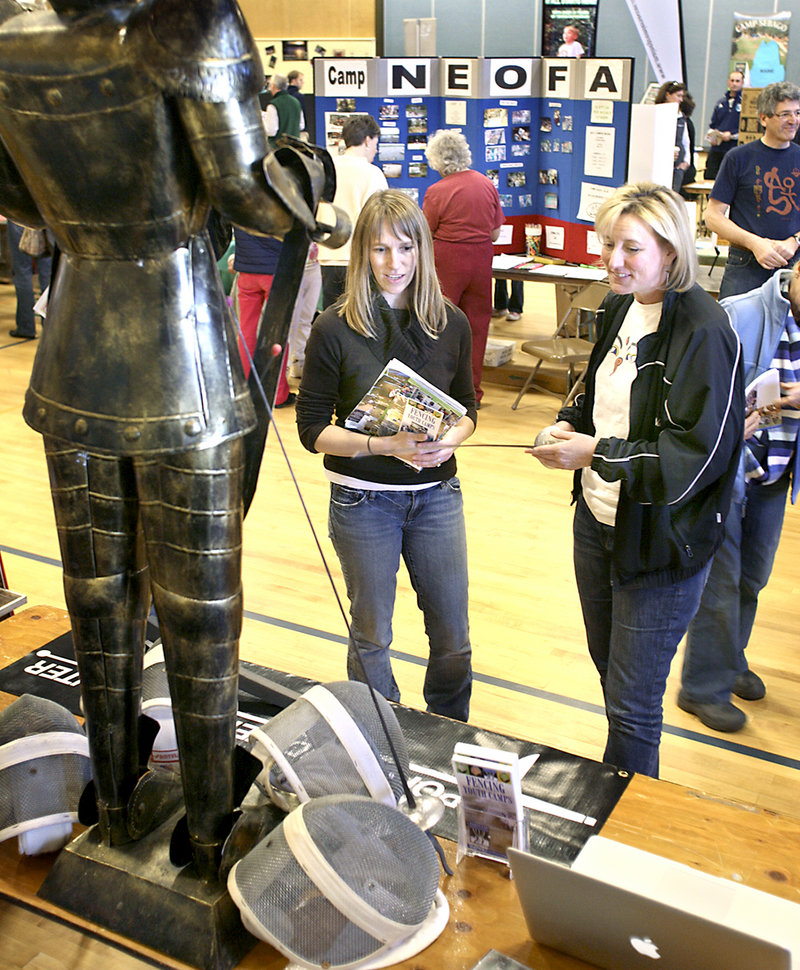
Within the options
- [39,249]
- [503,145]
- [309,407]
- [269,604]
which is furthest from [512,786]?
[503,145]

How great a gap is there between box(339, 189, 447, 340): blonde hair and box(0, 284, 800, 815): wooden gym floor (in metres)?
1.39

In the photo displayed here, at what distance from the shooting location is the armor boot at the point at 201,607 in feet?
5.75

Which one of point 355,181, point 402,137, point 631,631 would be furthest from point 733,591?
point 402,137

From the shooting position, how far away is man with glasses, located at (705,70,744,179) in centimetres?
1021

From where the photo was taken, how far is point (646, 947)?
1681 millimetres

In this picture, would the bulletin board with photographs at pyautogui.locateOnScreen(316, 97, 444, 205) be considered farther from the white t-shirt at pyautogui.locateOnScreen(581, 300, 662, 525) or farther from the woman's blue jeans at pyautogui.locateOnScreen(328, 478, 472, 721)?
the white t-shirt at pyautogui.locateOnScreen(581, 300, 662, 525)

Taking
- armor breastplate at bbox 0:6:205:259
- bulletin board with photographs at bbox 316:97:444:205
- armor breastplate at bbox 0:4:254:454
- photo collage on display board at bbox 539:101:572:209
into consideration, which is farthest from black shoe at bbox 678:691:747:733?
bulletin board with photographs at bbox 316:97:444:205

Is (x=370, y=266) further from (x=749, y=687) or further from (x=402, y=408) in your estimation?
(x=749, y=687)

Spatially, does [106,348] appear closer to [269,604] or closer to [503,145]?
[269,604]

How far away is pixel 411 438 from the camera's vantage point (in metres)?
2.61

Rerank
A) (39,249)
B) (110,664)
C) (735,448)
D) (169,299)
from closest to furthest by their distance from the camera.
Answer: (169,299), (110,664), (39,249), (735,448)

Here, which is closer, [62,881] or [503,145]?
[62,881]

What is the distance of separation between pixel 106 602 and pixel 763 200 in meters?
4.57

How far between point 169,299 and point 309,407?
101 centimetres
